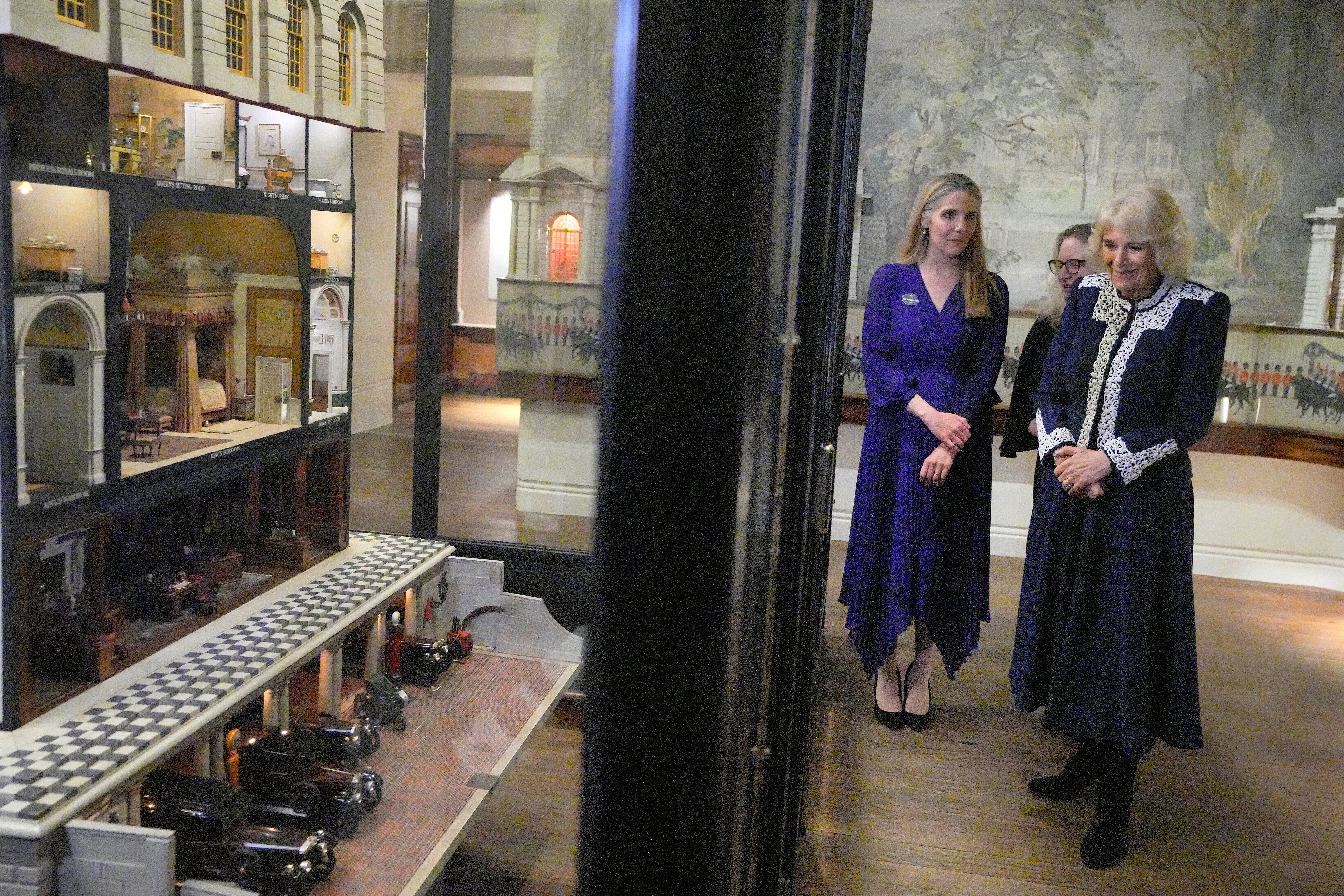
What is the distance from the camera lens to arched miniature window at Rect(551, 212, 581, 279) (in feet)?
1.18

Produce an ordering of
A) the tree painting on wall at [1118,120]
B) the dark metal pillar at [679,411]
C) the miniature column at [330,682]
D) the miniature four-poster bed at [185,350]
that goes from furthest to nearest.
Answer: the tree painting on wall at [1118,120]
the miniature column at [330,682]
the miniature four-poster bed at [185,350]
the dark metal pillar at [679,411]

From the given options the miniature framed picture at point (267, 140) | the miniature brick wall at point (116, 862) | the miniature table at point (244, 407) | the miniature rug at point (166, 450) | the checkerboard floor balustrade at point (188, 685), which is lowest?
the miniature brick wall at point (116, 862)

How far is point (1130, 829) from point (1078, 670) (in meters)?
0.47

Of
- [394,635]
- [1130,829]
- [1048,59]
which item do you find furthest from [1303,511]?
[394,635]

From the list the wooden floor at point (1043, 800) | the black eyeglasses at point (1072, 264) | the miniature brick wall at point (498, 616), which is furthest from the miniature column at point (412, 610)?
the black eyeglasses at point (1072, 264)

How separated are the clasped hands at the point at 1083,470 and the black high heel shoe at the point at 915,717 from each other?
0.90 meters

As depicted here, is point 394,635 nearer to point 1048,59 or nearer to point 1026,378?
point 1026,378

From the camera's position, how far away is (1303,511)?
534cm

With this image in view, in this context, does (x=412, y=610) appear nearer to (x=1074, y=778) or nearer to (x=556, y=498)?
(x=556, y=498)

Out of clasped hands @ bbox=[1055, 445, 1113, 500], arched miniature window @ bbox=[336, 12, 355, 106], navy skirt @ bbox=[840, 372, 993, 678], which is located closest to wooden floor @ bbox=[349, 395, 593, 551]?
arched miniature window @ bbox=[336, 12, 355, 106]

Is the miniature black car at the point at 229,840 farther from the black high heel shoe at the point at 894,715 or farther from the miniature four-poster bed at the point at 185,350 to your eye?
the black high heel shoe at the point at 894,715

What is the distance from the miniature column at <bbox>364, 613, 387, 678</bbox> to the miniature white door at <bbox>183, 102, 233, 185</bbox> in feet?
0.96

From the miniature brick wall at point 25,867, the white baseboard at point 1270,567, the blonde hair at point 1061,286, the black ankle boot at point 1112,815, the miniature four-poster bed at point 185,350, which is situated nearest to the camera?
the miniature brick wall at point 25,867

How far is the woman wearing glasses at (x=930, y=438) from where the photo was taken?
2.75 metres
